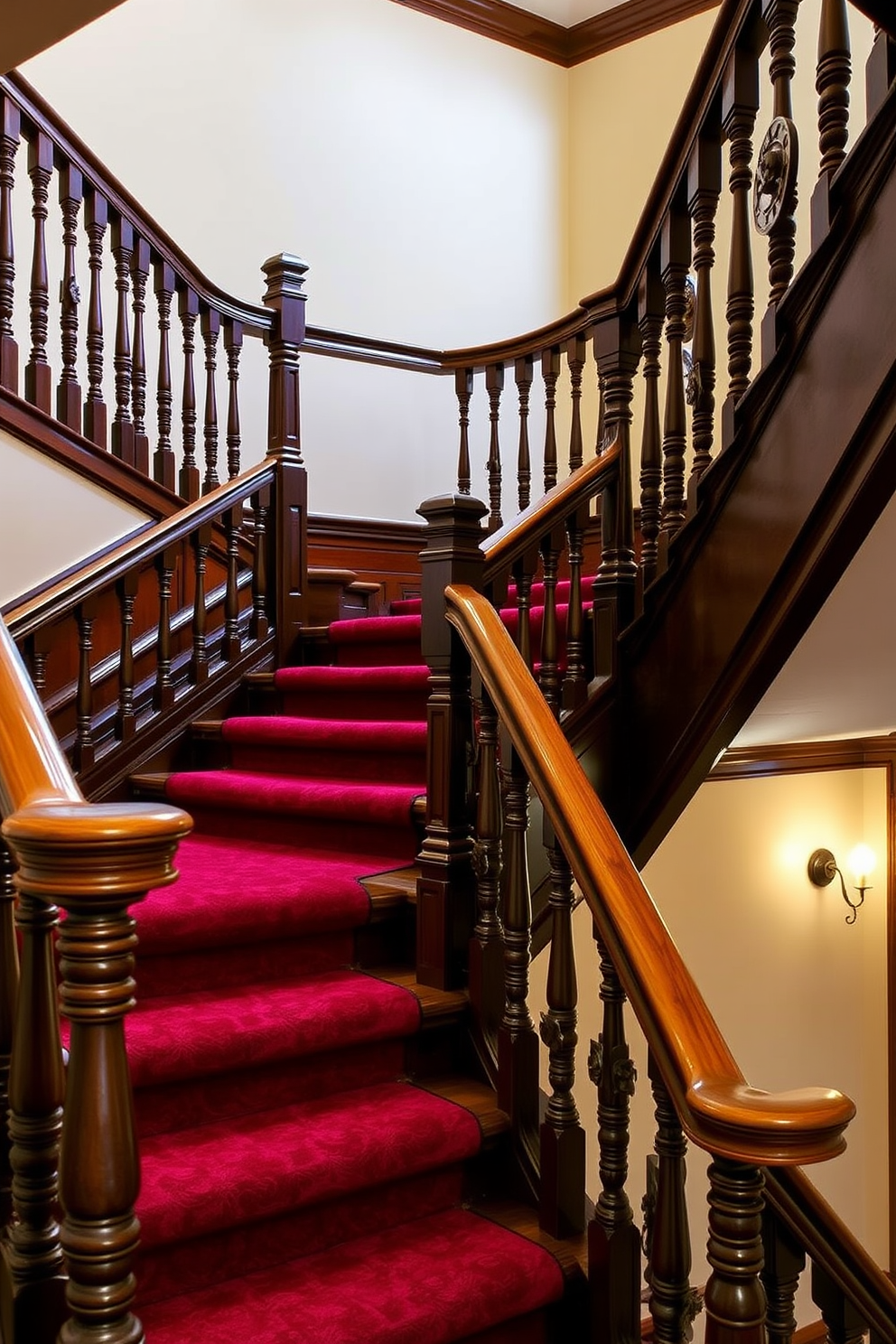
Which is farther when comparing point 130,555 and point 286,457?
point 286,457

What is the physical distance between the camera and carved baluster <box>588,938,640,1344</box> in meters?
1.97

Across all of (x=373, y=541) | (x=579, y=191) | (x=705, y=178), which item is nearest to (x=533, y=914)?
(x=705, y=178)

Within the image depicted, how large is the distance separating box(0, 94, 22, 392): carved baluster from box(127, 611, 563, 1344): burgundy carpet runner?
169 cm

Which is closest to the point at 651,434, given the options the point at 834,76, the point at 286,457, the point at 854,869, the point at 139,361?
the point at 834,76

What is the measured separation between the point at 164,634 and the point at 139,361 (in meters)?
0.95

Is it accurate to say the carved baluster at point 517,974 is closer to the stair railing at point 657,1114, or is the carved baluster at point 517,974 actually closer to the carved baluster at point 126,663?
the stair railing at point 657,1114

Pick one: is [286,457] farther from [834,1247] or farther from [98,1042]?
[98,1042]

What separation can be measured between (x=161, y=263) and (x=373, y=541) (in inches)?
77.3

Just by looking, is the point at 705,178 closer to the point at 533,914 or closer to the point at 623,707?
the point at 623,707

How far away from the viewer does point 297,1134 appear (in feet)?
6.88

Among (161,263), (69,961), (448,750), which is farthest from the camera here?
(161,263)

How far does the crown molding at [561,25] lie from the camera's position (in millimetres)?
6094

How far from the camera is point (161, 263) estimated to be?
3.92m

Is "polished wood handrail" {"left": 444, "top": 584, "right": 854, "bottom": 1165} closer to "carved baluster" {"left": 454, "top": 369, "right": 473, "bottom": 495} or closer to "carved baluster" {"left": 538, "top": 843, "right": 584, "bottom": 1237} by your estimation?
"carved baluster" {"left": 538, "top": 843, "right": 584, "bottom": 1237}
